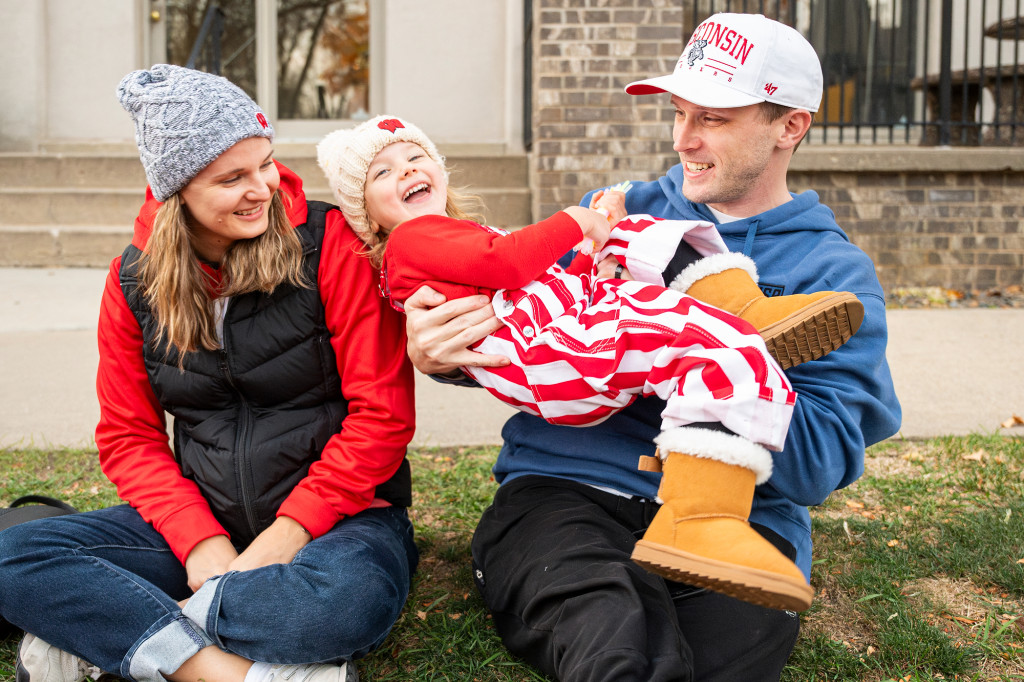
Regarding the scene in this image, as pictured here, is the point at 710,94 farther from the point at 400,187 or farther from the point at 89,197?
the point at 89,197

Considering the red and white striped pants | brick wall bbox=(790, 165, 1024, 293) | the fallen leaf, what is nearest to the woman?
the red and white striped pants

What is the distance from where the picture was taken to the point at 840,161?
22.2 feet

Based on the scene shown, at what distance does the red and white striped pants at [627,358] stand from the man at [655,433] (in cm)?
10

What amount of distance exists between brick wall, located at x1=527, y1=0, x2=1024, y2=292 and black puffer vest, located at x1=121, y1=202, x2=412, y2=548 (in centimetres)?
463

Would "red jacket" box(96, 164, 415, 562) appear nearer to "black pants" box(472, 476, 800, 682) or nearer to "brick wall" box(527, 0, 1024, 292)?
"black pants" box(472, 476, 800, 682)

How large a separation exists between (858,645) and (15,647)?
2.27 m

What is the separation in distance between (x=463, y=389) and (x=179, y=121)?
9.17 feet

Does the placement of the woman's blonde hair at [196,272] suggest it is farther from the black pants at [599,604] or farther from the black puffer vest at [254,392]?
the black pants at [599,604]

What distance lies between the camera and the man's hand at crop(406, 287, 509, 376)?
7.16ft

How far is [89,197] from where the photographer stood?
7.52m

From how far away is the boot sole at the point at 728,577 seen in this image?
170 centimetres

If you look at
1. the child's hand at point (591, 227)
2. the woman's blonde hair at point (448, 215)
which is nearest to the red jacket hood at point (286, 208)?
the woman's blonde hair at point (448, 215)

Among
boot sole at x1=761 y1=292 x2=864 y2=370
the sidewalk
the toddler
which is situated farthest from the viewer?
the sidewalk

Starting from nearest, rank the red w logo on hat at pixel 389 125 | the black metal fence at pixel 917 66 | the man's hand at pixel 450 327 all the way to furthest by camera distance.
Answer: the man's hand at pixel 450 327
the red w logo on hat at pixel 389 125
the black metal fence at pixel 917 66
